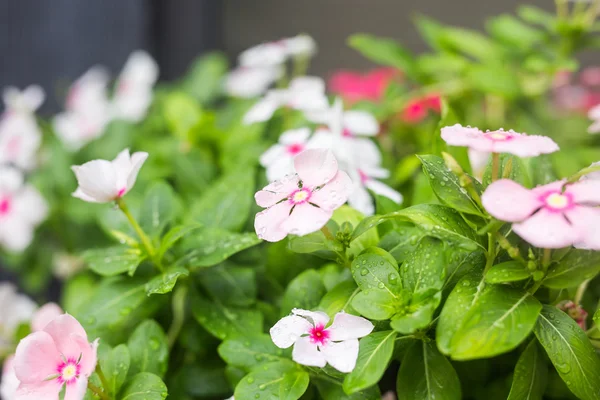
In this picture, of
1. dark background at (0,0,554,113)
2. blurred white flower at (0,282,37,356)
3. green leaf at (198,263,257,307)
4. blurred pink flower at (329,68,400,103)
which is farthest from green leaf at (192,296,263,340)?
dark background at (0,0,554,113)

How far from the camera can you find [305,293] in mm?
602

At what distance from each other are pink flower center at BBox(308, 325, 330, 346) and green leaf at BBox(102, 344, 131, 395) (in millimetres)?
204

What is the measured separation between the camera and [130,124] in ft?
3.90

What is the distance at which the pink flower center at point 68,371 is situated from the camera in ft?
1.64

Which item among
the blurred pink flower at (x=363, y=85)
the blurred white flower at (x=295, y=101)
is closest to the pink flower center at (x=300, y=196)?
the blurred white flower at (x=295, y=101)

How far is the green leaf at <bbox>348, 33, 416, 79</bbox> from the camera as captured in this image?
1.08 metres

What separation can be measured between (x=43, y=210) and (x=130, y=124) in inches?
10.0

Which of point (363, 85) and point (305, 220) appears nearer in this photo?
point (305, 220)

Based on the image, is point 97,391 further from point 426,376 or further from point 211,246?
point 426,376

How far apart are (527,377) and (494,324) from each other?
0.11 metres

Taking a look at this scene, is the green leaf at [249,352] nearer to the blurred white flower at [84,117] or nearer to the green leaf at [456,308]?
the green leaf at [456,308]

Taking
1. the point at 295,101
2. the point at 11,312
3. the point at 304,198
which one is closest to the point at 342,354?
the point at 304,198

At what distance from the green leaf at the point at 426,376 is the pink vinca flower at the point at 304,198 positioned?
154 mm

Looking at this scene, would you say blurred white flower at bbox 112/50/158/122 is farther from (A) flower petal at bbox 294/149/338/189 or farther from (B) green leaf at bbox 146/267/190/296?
(A) flower petal at bbox 294/149/338/189
